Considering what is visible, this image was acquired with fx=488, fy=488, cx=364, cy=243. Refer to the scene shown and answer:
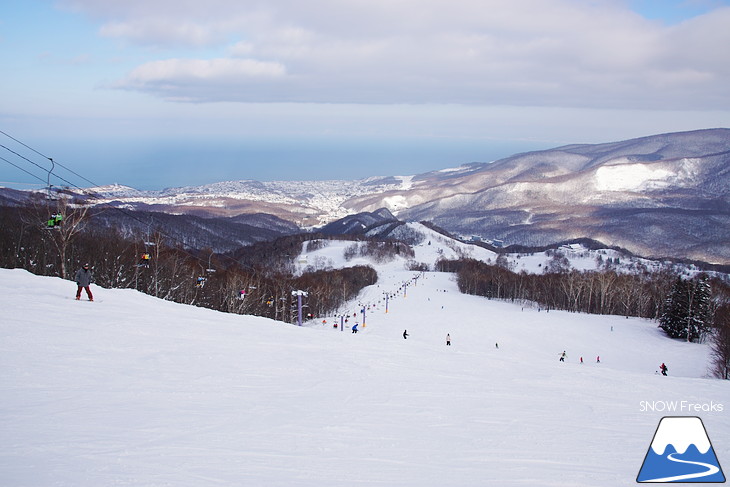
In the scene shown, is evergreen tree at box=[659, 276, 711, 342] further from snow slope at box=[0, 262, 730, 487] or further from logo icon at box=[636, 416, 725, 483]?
logo icon at box=[636, 416, 725, 483]

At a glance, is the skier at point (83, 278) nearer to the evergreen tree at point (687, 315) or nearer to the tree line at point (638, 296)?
the tree line at point (638, 296)

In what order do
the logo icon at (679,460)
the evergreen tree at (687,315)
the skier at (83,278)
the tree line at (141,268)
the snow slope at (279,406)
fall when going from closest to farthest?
the snow slope at (279,406), the logo icon at (679,460), the skier at (83,278), the tree line at (141,268), the evergreen tree at (687,315)

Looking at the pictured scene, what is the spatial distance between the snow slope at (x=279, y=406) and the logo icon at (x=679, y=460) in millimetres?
369

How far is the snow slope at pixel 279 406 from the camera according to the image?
253 inches

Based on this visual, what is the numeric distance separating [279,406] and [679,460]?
6425 mm

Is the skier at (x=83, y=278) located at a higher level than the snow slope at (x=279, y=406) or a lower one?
higher

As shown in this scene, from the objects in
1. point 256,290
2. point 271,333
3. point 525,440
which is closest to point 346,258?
point 256,290

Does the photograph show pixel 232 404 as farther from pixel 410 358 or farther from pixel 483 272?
pixel 483 272

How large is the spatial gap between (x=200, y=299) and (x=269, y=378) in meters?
34.7

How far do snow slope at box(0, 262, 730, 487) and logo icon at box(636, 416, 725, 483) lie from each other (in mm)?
369

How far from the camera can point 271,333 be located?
53.5ft

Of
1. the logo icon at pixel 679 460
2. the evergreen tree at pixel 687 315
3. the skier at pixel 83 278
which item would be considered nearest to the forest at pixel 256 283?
the evergreen tree at pixel 687 315

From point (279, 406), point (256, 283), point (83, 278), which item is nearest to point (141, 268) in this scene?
point (256, 283)

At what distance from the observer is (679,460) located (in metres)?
6.92
